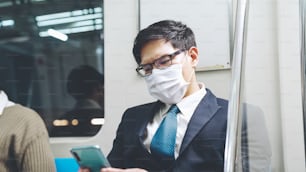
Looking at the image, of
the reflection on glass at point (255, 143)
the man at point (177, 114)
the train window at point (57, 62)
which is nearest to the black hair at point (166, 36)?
the man at point (177, 114)

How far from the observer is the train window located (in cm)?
121

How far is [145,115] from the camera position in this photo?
3.97ft

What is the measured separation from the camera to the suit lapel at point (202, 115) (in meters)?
1.17

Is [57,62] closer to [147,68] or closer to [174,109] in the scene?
[147,68]

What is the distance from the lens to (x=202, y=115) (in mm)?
1180

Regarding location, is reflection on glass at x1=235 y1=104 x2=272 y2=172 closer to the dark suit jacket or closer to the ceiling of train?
the dark suit jacket

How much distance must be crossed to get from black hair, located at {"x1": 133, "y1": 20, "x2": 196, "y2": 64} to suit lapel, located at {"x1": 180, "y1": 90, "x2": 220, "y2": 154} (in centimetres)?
17

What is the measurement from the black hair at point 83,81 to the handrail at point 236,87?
1.33ft

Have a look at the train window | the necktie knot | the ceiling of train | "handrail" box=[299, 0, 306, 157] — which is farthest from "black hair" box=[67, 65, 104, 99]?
"handrail" box=[299, 0, 306, 157]

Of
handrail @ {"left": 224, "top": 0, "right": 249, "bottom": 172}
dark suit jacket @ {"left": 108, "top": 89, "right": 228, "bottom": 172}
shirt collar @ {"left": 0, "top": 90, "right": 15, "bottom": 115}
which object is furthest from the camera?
shirt collar @ {"left": 0, "top": 90, "right": 15, "bottom": 115}

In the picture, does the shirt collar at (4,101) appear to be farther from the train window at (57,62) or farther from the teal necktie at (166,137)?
the teal necktie at (166,137)

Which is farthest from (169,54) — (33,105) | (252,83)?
(33,105)

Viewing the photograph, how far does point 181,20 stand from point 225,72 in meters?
Answer: 0.21

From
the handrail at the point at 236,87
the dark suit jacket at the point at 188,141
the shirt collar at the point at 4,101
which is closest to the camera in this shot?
the handrail at the point at 236,87
